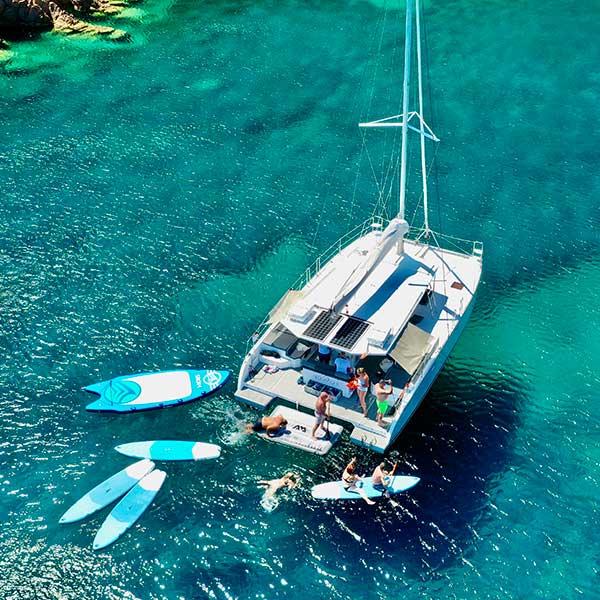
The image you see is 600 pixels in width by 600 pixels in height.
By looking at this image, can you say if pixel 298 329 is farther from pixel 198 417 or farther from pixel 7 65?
pixel 7 65

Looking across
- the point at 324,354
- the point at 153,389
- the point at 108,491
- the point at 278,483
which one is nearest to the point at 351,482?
the point at 278,483

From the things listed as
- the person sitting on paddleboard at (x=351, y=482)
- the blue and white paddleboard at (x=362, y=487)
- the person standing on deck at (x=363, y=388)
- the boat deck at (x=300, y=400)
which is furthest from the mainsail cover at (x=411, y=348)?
the person sitting on paddleboard at (x=351, y=482)

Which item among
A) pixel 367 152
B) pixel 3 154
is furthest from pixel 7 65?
pixel 367 152

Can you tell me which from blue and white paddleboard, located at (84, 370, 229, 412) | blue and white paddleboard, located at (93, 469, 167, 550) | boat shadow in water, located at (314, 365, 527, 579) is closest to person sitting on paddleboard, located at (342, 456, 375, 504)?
boat shadow in water, located at (314, 365, 527, 579)

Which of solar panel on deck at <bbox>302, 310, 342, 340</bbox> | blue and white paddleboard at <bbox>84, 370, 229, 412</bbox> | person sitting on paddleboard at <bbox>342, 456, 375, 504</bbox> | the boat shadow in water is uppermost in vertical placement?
solar panel on deck at <bbox>302, 310, 342, 340</bbox>

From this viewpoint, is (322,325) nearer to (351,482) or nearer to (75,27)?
(351,482)

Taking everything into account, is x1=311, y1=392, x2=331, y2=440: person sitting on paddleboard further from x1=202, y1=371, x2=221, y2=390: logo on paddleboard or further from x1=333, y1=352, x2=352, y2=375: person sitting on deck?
x1=202, y1=371, x2=221, y2=390: logo on paddleboard
